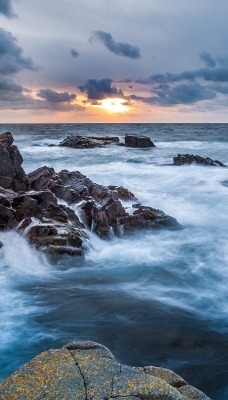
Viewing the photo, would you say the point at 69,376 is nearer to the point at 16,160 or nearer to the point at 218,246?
the point at 218,246

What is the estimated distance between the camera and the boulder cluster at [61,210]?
9.92 meters

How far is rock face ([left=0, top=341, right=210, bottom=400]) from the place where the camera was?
3000mm

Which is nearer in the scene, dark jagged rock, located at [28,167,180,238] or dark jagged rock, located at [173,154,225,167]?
dark jagged rock, located at [28,167,180,238]

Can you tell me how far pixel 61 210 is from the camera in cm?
1106

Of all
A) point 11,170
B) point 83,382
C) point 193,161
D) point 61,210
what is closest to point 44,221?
point 61,210

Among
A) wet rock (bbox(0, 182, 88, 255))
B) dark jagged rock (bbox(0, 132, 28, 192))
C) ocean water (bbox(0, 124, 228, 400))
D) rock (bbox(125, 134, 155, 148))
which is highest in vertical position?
rock (bbox(125, 134, 155, 148))

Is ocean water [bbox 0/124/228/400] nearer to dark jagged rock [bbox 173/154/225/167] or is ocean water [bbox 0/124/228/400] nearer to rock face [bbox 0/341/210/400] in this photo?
rock face [bbox 0/341/210/400]

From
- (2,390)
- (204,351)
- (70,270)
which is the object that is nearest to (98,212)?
(70,270)

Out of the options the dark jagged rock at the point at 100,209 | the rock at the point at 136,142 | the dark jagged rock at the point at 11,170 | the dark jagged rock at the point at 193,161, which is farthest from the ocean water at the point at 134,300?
the rock at the point at 136,142

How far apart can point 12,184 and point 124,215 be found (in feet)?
14.2

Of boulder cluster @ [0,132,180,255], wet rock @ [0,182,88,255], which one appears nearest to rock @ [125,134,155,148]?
boulder cluster @ [0,132,180,255]

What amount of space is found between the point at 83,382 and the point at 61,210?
8.13 meters

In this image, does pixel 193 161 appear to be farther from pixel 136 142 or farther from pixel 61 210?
pixel 136 142

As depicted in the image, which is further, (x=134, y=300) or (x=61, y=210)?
(x=61, y=210)
